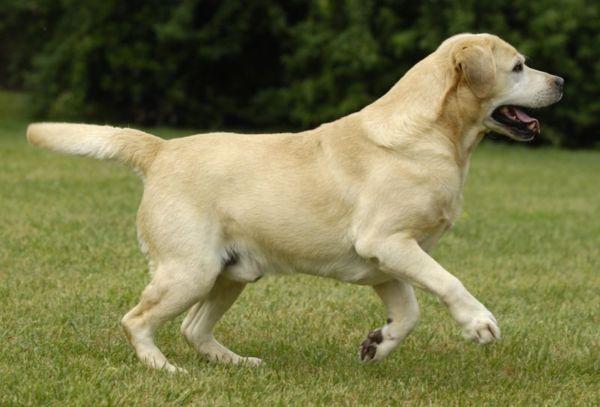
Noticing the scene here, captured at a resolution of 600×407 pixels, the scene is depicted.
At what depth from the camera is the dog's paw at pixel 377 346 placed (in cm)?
557

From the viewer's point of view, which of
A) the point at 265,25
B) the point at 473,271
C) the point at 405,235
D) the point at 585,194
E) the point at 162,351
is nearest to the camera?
the point at 405,235

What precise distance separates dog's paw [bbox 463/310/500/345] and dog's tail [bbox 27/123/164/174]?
5.89 ft

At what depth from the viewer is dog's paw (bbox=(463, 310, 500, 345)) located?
5.00 m

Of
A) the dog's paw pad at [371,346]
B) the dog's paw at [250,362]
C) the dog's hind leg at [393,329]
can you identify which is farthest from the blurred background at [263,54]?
the dog's paw at [250,362]

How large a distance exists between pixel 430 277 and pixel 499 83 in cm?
107

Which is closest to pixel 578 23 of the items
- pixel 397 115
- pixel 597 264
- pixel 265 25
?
pixel 265 25

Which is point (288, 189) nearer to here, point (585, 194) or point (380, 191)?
point (380, 191)

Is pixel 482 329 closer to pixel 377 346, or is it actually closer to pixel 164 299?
pixel 377 346

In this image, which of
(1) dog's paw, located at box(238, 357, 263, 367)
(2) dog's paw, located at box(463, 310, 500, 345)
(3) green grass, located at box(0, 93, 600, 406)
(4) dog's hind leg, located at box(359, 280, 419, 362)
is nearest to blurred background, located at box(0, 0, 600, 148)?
(3) green grass, located at box(0, 93, 600, 406)

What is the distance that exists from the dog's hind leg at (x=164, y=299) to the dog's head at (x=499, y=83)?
4.93ft

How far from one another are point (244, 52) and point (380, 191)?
1908 cm

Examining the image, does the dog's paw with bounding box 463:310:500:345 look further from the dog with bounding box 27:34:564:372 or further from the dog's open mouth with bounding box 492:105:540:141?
the dog's open mouth with bounding box 492:105:540:141

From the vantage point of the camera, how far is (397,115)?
17.9 feet

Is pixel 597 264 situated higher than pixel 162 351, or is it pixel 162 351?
pixel 162 351
